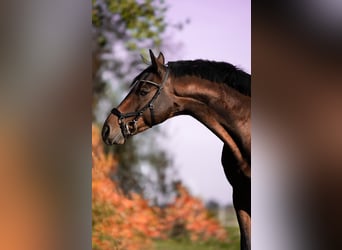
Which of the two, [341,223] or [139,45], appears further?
[139,45]

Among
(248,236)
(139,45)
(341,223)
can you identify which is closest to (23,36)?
(139,45)

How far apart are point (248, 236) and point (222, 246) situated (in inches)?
6.6

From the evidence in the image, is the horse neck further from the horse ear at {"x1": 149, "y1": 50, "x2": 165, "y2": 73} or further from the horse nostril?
the horse nostril

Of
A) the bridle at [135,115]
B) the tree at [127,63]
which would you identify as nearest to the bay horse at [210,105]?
the bridle at [135,115]

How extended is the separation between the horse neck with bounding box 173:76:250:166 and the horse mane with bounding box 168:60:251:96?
0.03 metres

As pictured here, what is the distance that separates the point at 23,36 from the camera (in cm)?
333

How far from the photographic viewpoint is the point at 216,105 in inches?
134

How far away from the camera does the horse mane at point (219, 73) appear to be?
11.1ft

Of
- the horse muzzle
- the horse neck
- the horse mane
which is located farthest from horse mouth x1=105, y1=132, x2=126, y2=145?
the horse mane

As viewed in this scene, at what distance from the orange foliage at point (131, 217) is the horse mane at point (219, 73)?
0.66m

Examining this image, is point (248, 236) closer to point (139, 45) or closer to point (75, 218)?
point (75, 218)

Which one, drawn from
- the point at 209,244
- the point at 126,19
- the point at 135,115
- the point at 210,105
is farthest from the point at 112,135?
the point at 209,244

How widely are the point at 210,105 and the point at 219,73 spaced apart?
0.20 metres

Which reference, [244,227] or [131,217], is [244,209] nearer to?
[244,227]
